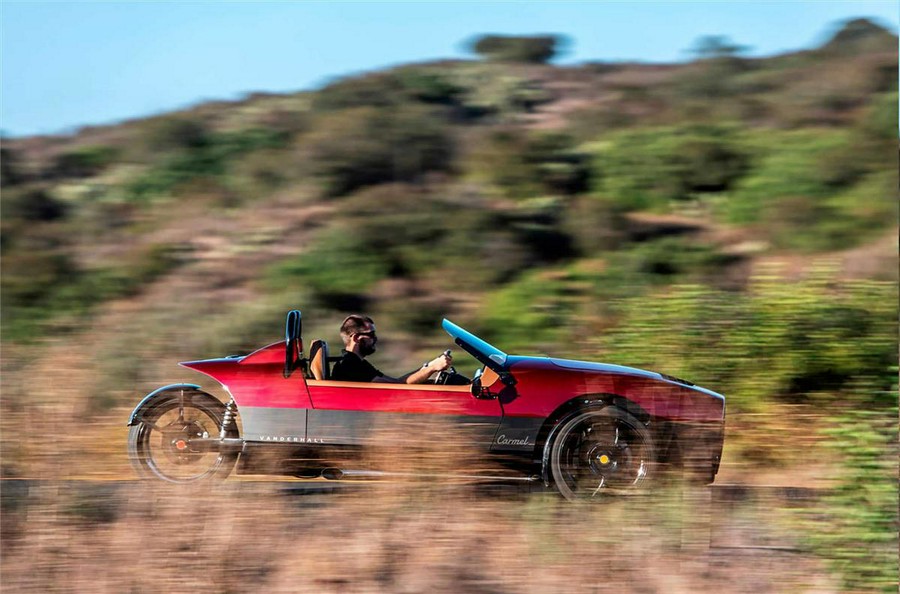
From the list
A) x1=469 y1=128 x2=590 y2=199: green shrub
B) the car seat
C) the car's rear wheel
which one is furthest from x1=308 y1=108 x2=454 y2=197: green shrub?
the car's rear wheel

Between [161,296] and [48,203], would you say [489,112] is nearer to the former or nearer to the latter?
[48,203]

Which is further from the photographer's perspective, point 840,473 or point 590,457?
point 590,457

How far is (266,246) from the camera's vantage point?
23938 mm

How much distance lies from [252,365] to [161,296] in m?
15.8

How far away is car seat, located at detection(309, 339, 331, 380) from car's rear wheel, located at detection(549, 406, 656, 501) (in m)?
1.39

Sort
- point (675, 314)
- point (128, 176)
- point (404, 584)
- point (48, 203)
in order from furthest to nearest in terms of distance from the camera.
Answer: point (128, 176) → point (48, 203) → point (675, 314) → point (404, 584)

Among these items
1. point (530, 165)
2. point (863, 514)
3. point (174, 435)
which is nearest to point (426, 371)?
point (174, 435)

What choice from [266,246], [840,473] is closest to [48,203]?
[266,246]

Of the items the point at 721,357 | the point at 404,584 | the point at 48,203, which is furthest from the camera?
the point at 48,203

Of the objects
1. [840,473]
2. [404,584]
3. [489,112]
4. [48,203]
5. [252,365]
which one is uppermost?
[489,112]

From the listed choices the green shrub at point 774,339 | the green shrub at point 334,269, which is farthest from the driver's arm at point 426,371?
the green shrub at point 334,269

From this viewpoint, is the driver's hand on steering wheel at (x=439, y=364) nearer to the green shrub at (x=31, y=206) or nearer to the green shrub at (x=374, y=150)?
the green shrub at (x=374, y=150)

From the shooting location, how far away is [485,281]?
67.2ft

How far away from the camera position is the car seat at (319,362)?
6.50m
